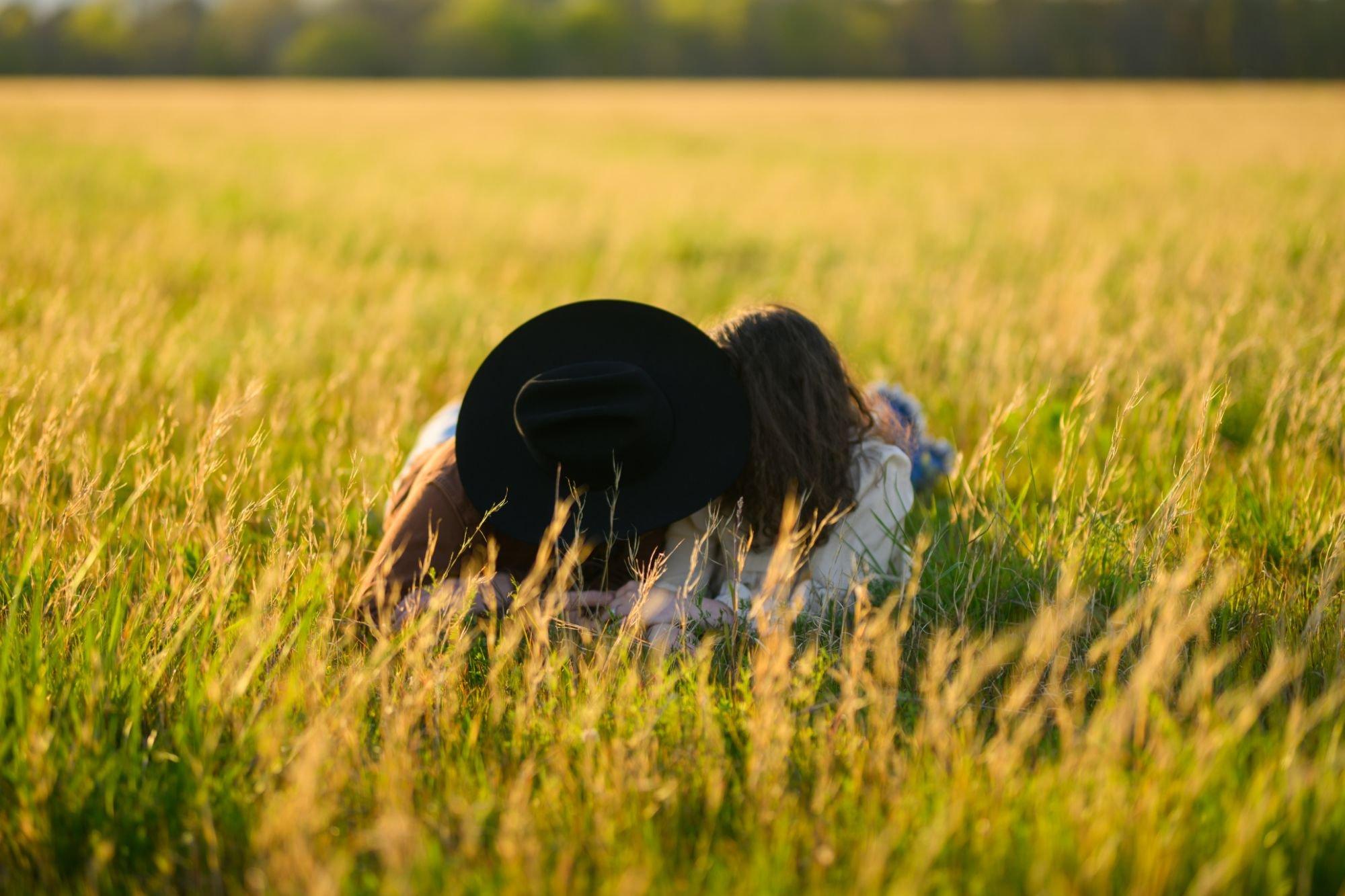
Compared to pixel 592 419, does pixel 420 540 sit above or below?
below

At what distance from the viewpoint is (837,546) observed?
A: 2.58m

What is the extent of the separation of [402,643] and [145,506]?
1.53 meters

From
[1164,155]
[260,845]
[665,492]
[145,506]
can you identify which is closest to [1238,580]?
[665,492]

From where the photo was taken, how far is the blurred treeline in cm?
5369

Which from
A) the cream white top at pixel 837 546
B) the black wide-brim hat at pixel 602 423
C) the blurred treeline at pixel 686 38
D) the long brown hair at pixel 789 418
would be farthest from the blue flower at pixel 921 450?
the blurred treeline at pixel 686 38

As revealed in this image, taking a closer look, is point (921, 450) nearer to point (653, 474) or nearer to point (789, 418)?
point (789, 418)

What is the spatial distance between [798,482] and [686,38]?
241 feet

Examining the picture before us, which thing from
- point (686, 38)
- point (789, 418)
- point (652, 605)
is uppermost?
point (686, 38)

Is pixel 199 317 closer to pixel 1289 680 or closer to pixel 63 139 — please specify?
pixel 1289 680

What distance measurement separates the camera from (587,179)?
12.6m

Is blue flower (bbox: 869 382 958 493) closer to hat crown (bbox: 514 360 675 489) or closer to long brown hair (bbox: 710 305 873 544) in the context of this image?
long brown hair (bbox: 710 305 873 544)

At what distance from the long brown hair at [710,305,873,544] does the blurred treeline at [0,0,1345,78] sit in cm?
5796

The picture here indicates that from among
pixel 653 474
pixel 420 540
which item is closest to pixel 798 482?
pixel 653 474

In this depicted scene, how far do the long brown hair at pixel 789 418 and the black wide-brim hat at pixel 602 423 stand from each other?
0.12 meters
